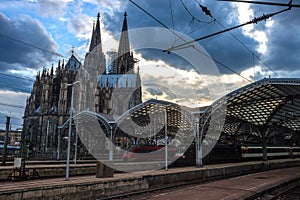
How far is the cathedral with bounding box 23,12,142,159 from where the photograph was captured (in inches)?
2761

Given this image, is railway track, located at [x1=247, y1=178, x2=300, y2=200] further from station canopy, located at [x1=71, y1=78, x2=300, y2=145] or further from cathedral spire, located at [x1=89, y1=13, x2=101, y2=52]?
cathedral spire, located at [x1=89, y1=13, x2=101, y2=52]

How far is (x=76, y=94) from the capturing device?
7112 centimetres

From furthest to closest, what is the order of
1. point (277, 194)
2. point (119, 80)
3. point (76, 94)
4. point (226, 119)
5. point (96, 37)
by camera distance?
point (96, 37) → point (119, 80) → point (76, 94) → point (226, 119) → point (277, 194)

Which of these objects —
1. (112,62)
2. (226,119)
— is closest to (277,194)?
(226,119)

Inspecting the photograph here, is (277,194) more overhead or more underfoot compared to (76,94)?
more underfoot

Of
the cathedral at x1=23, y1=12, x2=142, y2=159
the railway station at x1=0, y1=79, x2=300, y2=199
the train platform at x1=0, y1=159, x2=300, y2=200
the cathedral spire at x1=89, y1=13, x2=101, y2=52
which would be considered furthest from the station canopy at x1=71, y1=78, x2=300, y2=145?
the cathedral spire at x1=89, y1=13, x2=101, y2=52

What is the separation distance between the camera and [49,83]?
7544cm

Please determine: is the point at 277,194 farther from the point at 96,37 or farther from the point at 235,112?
the point at 96,37

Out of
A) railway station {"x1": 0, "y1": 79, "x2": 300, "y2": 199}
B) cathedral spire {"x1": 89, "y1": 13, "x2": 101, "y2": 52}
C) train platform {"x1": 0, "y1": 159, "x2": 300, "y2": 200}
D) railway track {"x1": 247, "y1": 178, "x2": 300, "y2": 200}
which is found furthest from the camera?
cathedral spire {"x1": 89, "y1": 13, "x2": 101, "y2": 52}

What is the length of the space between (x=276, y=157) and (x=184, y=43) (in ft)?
146

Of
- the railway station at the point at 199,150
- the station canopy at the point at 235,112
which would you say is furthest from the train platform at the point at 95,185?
the station canopy at the point at 235,112

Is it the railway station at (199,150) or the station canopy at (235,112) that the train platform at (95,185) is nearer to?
the railway station at (199,150)

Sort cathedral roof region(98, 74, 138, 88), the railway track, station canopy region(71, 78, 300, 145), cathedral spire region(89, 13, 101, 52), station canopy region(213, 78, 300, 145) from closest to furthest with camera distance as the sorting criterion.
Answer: the railway track < station canopy region(213, 78, 300, 145) < station canopy region(71, 78, 300, 145) < cathedral roof region(98, 74, 138, 88) < cathedral spire region(89, 13, 101, 52)

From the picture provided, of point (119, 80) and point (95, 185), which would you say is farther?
point (119, 80)
